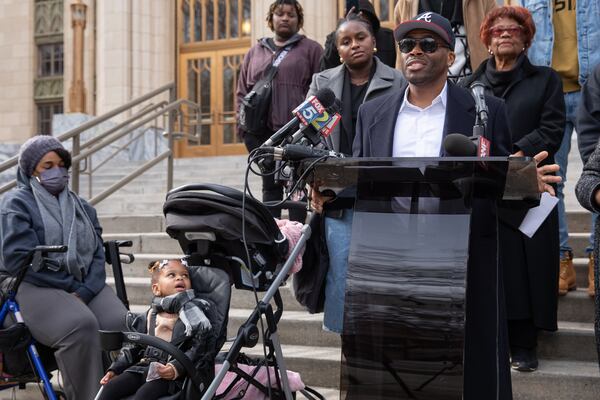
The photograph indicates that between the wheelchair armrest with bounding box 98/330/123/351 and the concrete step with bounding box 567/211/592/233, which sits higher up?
the concrete step with bounding box 567/211/592/233

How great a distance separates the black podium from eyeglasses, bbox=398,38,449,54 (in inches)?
28.4

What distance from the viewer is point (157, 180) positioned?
10.8 metres

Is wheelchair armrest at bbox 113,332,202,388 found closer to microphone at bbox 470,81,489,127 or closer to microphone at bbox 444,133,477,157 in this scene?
microphone at bbox 444,133,477,157

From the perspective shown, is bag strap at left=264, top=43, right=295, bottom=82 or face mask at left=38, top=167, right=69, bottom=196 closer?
face mask at left=38, top=167, right=69, bottom=196

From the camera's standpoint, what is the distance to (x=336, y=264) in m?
3.54

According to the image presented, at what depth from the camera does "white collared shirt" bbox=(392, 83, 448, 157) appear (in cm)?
353

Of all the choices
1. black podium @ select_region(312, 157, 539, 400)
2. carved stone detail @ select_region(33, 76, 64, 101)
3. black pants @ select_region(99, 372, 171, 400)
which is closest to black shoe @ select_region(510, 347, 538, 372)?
black podium @ select_region(312, 157, 539, 400)

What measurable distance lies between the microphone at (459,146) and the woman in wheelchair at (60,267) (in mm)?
2477

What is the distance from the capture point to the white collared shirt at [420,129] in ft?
11.6

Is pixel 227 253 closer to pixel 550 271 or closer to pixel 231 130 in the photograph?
pixel 550 271

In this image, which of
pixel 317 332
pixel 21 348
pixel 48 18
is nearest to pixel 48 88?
pixel 48 18

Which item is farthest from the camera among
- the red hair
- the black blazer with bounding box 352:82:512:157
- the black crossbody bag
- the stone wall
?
the stone wall

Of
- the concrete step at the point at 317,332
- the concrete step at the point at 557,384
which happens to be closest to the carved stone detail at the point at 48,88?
the concrete step at the point at 317,332

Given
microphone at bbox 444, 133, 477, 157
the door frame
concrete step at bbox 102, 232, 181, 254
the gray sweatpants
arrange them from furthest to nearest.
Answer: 1. the door frame
2. concrete step at bbox 102, 232, 181, 254
3. the gray sweatpants
4. microphone at bbox 444, 133, 477, 157
